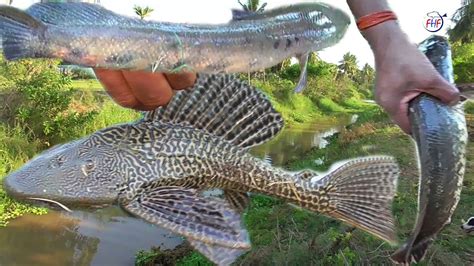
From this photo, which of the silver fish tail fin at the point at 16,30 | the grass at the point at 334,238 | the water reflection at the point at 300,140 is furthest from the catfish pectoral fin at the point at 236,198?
the water reflection at the point at 300,140

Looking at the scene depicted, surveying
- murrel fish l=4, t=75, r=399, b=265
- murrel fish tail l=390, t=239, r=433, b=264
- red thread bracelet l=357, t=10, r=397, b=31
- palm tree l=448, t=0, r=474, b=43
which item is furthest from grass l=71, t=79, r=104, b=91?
palm tree l=448, t=0, r=474, b=43

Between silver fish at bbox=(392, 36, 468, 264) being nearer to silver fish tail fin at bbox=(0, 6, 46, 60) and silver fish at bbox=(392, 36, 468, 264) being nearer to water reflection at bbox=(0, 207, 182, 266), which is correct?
silver fish tail fin at bbox=(0, 6, 46, 60)

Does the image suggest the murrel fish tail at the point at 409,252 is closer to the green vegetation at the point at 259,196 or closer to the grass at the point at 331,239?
the green vegetation at the point at 259,196

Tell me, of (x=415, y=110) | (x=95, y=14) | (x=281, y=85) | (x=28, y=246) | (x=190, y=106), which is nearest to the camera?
(x=95, y=14)

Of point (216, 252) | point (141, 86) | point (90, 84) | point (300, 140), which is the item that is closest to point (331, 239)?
point (90, 84)

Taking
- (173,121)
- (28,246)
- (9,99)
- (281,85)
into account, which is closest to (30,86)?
(9,99)

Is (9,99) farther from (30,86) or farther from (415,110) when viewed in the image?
(415,110)
